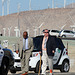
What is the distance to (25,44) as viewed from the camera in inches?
591

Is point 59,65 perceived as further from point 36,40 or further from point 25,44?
point 25,44

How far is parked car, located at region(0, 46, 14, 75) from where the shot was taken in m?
15.7

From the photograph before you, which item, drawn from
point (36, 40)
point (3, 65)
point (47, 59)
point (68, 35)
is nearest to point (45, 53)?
point (47, 59)

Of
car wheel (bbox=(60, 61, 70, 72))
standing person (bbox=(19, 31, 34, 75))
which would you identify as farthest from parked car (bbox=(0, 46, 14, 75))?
car wheel (bbox=(60, 61, 70, 72))

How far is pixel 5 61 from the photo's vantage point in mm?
16078

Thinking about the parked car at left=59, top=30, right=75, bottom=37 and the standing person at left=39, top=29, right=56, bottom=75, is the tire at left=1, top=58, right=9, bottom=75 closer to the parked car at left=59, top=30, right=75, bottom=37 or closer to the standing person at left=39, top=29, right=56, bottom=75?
the standing person at left=39, top=29, right=56, bottom=75

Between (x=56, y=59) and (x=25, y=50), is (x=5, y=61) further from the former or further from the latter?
(x=56, y=59)

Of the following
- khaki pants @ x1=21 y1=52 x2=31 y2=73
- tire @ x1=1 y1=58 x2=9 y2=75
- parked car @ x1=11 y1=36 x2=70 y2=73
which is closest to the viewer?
khaki pants @ x1=21 y1=52 x2=31 y2=73

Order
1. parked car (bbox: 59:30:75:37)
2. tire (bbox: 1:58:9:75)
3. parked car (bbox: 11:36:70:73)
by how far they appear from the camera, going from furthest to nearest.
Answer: parked car (bbox: 59:30:75:37) < parked car (bbox: 11:36:70:73) < tire (bbox: 1:58:9:75)

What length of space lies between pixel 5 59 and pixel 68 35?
65.4 meters

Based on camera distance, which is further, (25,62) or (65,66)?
(65,66)

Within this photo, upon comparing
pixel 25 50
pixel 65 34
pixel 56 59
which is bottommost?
pixel 56 59

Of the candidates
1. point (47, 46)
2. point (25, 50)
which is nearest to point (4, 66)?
point (25, 50)

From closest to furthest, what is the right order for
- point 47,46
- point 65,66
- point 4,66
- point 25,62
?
1. point 47,46
2. point 25,62
3. point 4,66
4. point 65,66
